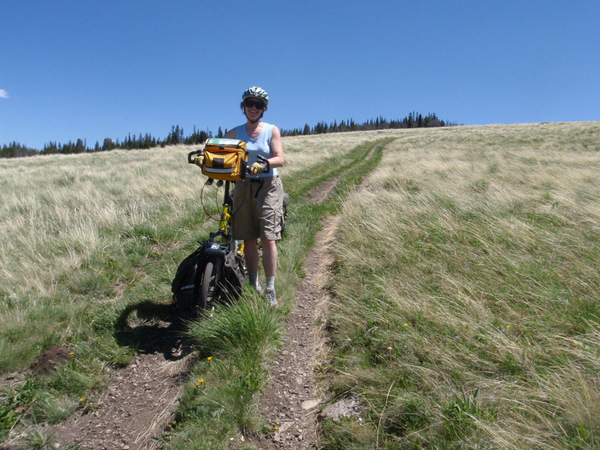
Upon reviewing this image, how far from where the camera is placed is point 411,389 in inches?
91.5

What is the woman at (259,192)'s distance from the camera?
11.6 ft

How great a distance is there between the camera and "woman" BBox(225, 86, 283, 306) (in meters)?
3.52

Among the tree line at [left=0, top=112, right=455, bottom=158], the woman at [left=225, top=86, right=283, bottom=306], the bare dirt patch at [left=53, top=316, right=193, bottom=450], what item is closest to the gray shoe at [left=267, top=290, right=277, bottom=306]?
the woman at [left=225, top=86, right=283, bottom=306]

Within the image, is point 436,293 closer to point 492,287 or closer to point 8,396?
point 492,287

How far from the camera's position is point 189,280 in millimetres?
3467

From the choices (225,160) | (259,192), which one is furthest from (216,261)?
(225,160)

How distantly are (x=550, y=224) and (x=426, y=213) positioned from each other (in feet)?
5.59

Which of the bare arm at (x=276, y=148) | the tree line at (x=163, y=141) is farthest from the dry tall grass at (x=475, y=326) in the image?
the tree line at (x=163, y=141)

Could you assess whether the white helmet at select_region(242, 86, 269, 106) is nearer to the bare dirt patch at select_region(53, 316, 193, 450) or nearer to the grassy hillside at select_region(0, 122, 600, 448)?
the grassy hillside at select_region(0, 122, 600, 448)

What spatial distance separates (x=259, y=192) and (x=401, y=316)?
5.96 ft

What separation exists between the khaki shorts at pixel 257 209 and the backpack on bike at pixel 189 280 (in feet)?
1.68

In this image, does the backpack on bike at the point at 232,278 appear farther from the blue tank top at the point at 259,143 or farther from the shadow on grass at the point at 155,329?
the blue tank top at the point at 259,143

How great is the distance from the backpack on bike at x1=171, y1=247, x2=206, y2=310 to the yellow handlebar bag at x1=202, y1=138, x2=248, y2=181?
0.77 meters

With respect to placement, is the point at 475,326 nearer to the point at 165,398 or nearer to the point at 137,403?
the point at 165,398
